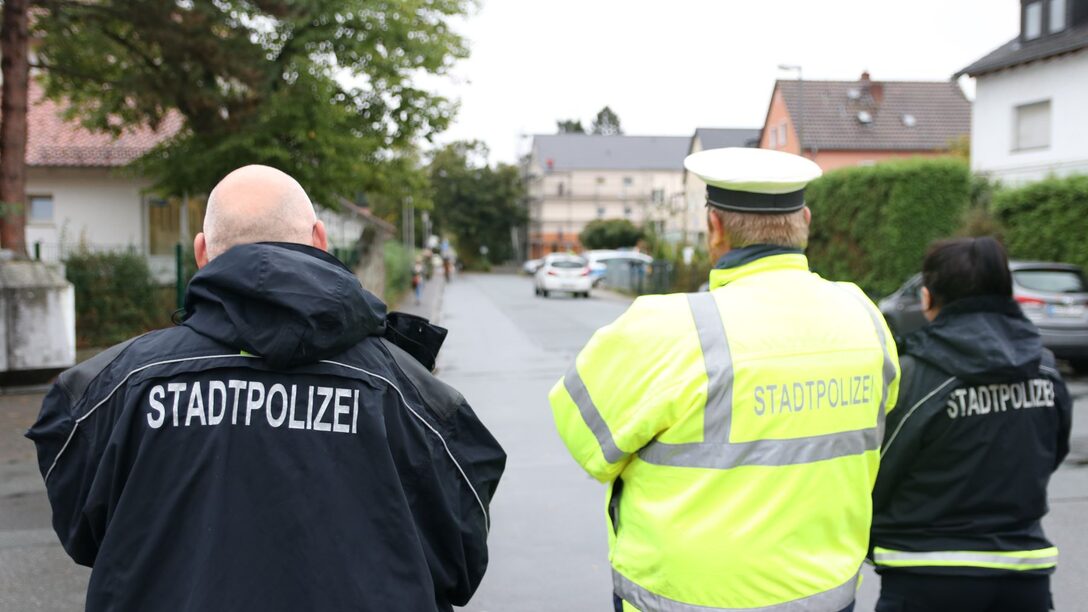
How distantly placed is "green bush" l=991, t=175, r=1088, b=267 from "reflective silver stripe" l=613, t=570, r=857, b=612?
658 inches

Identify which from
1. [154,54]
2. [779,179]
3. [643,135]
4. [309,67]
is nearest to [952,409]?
[779,179]

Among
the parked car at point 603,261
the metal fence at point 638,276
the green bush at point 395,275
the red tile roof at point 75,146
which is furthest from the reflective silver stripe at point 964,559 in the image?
the parked car at point 603,261

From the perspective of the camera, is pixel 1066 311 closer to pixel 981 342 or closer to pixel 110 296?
pixel 981 342

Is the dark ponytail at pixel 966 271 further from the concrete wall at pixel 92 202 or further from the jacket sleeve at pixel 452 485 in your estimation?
the concrete wall at pixel 92 202

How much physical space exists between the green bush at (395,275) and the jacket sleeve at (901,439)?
2738 cm

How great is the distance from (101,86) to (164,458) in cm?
1927

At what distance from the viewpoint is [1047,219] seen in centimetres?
1764

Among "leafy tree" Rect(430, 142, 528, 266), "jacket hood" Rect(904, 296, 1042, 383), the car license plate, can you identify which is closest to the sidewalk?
the car license plate

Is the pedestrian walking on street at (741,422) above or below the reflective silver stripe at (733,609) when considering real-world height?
above

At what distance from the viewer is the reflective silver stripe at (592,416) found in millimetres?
2088

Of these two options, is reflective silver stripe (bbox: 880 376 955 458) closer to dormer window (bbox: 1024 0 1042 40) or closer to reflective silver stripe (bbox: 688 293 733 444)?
reflective silver stripe (bbox: 688 293 733 444)

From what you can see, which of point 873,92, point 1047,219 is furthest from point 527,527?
point 873,92

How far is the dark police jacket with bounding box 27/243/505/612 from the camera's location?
6.12ft

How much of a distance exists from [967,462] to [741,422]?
102 centimetres
